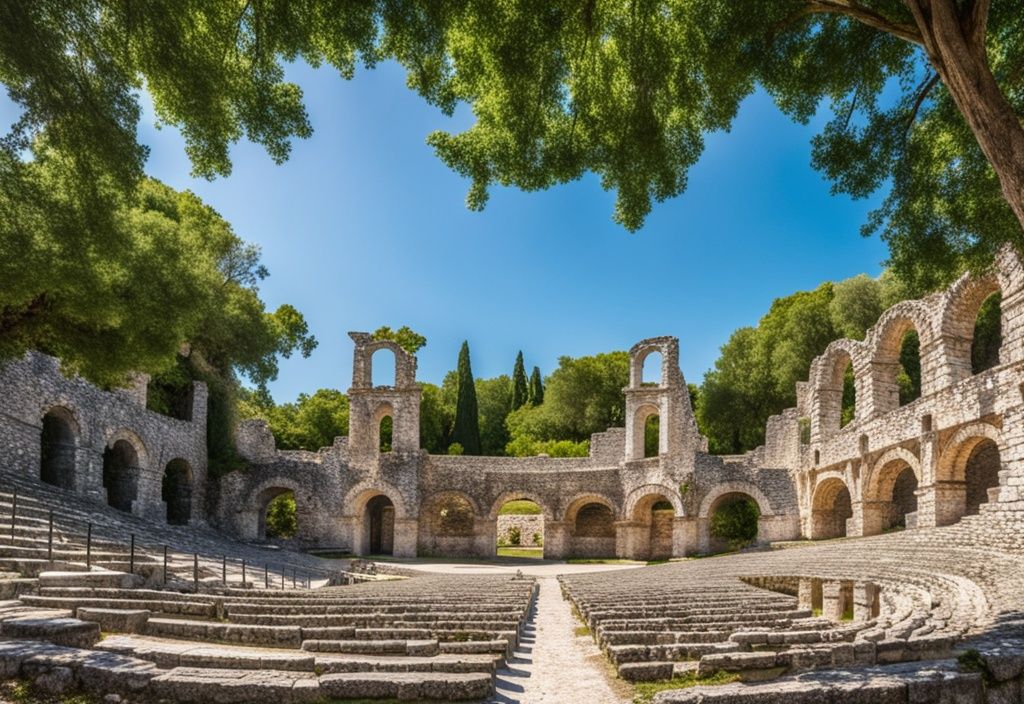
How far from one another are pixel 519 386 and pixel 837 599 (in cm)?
4410

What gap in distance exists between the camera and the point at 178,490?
1082 inches

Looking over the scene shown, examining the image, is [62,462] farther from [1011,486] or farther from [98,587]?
[1011,486]

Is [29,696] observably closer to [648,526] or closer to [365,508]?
[365,508]

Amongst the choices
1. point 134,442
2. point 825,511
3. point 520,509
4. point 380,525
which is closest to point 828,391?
point 825,511

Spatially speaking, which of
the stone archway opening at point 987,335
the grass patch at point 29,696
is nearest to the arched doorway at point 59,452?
the grass patch at point 29,696

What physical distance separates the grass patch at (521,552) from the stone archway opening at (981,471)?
16.1 m

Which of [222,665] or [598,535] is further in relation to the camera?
[598,535]

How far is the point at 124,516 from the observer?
64.7 ft

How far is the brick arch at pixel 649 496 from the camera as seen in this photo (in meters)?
28.0

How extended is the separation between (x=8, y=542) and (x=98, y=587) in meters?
2.78

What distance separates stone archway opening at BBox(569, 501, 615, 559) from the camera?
31781 millimetres

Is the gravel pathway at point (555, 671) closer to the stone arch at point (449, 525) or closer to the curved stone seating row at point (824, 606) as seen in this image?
the curved stone seating row at point (824, 606)

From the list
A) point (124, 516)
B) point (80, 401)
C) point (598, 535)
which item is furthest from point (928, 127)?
point (598, 535)

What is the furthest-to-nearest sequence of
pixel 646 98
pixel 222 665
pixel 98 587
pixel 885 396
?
1. pixel 885 396
2. pixel 646 98
3. pixel 98 587
4. pixel 222 665
